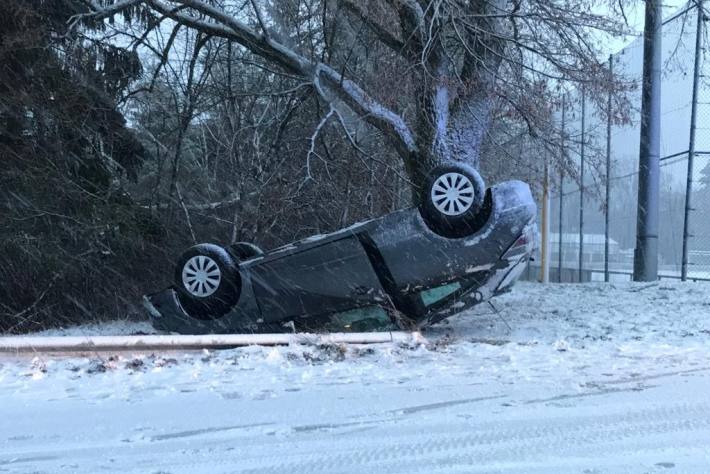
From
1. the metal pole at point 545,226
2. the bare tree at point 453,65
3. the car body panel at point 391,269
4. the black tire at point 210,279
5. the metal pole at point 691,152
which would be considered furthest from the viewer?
the metal pole at point 545,226

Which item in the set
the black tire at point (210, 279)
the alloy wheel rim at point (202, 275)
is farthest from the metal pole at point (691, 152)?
the alloy wheel rim at point (202, 275)

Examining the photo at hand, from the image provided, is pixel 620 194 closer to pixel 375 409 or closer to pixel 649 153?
pixel 649 153

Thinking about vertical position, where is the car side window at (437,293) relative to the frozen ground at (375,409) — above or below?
above

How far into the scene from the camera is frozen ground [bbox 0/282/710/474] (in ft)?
11.2

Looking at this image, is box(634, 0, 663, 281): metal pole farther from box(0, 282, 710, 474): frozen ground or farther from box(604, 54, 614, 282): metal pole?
box(0, 282, 710, 474): frozen ground

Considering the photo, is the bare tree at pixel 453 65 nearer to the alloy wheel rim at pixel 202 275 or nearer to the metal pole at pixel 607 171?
the metal pole at pixel 607 171

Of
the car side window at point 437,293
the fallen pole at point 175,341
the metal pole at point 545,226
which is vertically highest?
the metal pole at point 545,226

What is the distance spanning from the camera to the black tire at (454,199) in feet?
21.1

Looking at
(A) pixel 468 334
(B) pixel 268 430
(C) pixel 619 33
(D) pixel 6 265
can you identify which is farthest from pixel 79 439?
(C) pixel 619 33

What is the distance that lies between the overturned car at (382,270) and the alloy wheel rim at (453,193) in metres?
0.01

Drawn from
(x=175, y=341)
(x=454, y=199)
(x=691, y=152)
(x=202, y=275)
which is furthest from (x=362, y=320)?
(x=691, y=152)

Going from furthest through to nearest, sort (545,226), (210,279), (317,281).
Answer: (545,226) → (210,279) → (317,281)

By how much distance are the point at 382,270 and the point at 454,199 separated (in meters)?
1.05

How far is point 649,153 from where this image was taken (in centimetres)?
1130
